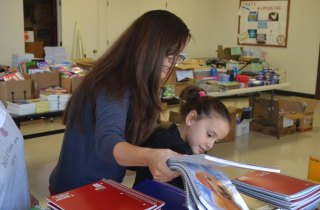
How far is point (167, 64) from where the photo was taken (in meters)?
1.30

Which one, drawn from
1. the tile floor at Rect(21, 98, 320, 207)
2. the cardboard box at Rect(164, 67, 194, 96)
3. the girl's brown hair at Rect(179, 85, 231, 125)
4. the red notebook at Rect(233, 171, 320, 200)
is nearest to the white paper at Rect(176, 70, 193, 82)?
the cardboard box at Rect(164, 67, 194, 96)

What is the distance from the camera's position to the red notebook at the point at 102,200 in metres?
0.94

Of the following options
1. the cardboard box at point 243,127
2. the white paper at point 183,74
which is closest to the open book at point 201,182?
the white paper at point 183,74

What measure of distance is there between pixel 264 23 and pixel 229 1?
3.52ft

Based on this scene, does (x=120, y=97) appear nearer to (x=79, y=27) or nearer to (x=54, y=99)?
(x=54, y=99)

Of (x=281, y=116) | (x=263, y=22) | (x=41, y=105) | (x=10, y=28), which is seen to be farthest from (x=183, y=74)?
(x=263, y=22)

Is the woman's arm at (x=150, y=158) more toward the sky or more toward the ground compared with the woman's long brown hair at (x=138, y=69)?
more toward the ground

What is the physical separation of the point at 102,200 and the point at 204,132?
2.57 ft

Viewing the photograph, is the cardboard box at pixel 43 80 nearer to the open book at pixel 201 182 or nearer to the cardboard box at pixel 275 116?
the cardboard box at pixel 275 116

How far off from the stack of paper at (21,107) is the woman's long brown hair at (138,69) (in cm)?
229

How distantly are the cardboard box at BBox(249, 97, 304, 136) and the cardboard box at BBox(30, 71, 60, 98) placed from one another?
2.87 metres

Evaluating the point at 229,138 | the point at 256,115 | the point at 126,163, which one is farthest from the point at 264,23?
the point at 126,163

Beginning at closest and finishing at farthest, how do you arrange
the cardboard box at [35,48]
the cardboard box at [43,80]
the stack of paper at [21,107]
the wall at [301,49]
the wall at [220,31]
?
the stack of paper at [21,107]
the cardboard box at [43,80]
the wall at [220,31]
the cardboard box at [35,48]
the wall at [301,49]

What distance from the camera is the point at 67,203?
0.94 m
